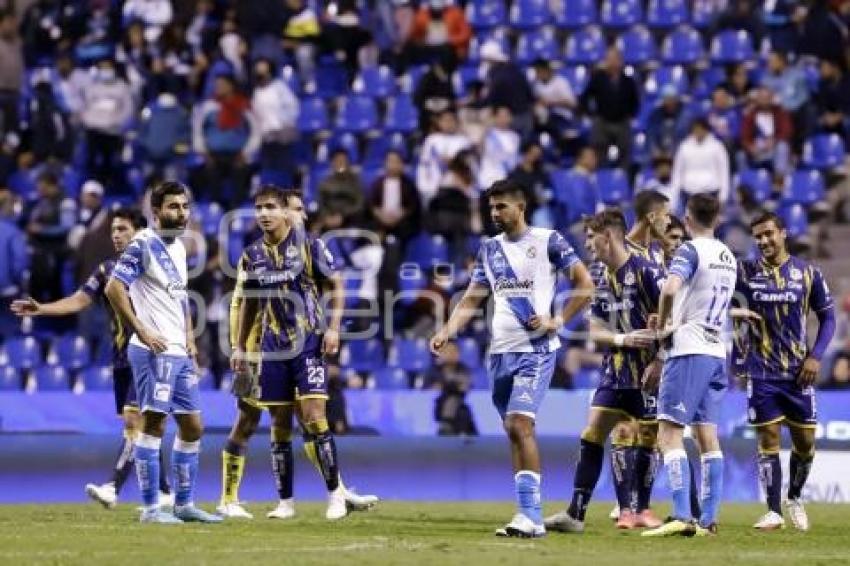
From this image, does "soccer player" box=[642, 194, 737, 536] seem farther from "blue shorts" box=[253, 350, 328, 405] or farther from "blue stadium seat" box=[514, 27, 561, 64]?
"blue stadium seat" box=[514, 27, 561, 64]

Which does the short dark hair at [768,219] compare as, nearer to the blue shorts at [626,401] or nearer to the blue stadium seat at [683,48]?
the blue shorts at [626,401]

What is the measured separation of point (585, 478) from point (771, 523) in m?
1.80

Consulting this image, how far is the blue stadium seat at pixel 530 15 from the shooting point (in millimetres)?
29422

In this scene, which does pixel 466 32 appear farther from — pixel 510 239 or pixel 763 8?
pixel 510 239

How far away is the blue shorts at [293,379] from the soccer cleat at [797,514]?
3758 millimetres

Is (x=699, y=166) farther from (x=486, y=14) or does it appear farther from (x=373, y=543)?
(x=373, y=543)

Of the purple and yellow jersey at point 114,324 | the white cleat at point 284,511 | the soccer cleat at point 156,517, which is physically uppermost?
the purple and yellow jersey at point 114,324

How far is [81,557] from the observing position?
1198 centimetres

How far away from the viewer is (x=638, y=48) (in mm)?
28688

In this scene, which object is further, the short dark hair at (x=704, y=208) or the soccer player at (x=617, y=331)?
the soccer player at (x=617, y=331)

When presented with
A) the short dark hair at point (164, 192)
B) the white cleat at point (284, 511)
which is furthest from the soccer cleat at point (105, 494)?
the short dark hair at point (164, 192)

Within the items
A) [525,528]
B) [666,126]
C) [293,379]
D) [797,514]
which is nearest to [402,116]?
[666,126]

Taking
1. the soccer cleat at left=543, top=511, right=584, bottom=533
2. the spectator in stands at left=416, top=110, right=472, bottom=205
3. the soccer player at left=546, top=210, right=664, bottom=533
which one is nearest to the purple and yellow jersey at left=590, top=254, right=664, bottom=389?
the soccer player at left=546, top=210, right=664, bottom=533

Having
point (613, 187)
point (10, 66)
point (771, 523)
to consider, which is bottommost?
point (771, 523)
